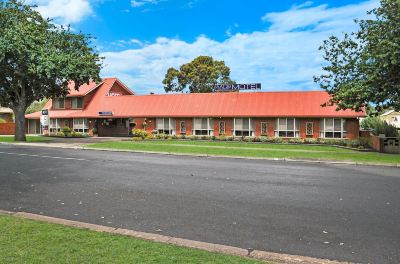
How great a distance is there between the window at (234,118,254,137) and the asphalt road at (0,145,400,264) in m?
27.2

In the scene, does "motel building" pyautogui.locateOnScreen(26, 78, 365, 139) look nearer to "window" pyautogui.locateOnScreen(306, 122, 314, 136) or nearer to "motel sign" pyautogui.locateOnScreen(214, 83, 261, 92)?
"window" pyautogui.locateOnScreen(306, 122, 314, 136)

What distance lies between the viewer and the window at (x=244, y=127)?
136 feet

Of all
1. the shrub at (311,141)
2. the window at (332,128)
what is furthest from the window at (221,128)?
the window at (332,128)

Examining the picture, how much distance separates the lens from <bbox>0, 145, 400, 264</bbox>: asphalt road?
5973 millimetres

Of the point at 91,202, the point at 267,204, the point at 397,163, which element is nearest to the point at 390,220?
the point at 267,204

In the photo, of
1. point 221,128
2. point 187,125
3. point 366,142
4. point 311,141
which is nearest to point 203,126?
point 187,125

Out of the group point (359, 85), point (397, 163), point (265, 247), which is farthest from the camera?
point (359, 85)

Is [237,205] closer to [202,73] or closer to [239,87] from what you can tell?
[239,87]

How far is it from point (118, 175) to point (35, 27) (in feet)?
84.9

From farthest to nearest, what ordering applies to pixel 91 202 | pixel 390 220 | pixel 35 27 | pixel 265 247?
pixel 35 27 < pixel 91 202 < pixel 390 220 < pixel 265 247

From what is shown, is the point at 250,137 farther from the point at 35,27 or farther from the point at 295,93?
the point at 35,27

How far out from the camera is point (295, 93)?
1667 inches

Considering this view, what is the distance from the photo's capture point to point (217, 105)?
43.8 meters

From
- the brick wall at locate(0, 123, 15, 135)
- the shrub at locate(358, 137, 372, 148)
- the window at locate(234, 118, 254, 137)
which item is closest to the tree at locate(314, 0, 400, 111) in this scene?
the shrub at locate(358, 137, 372, 148)
